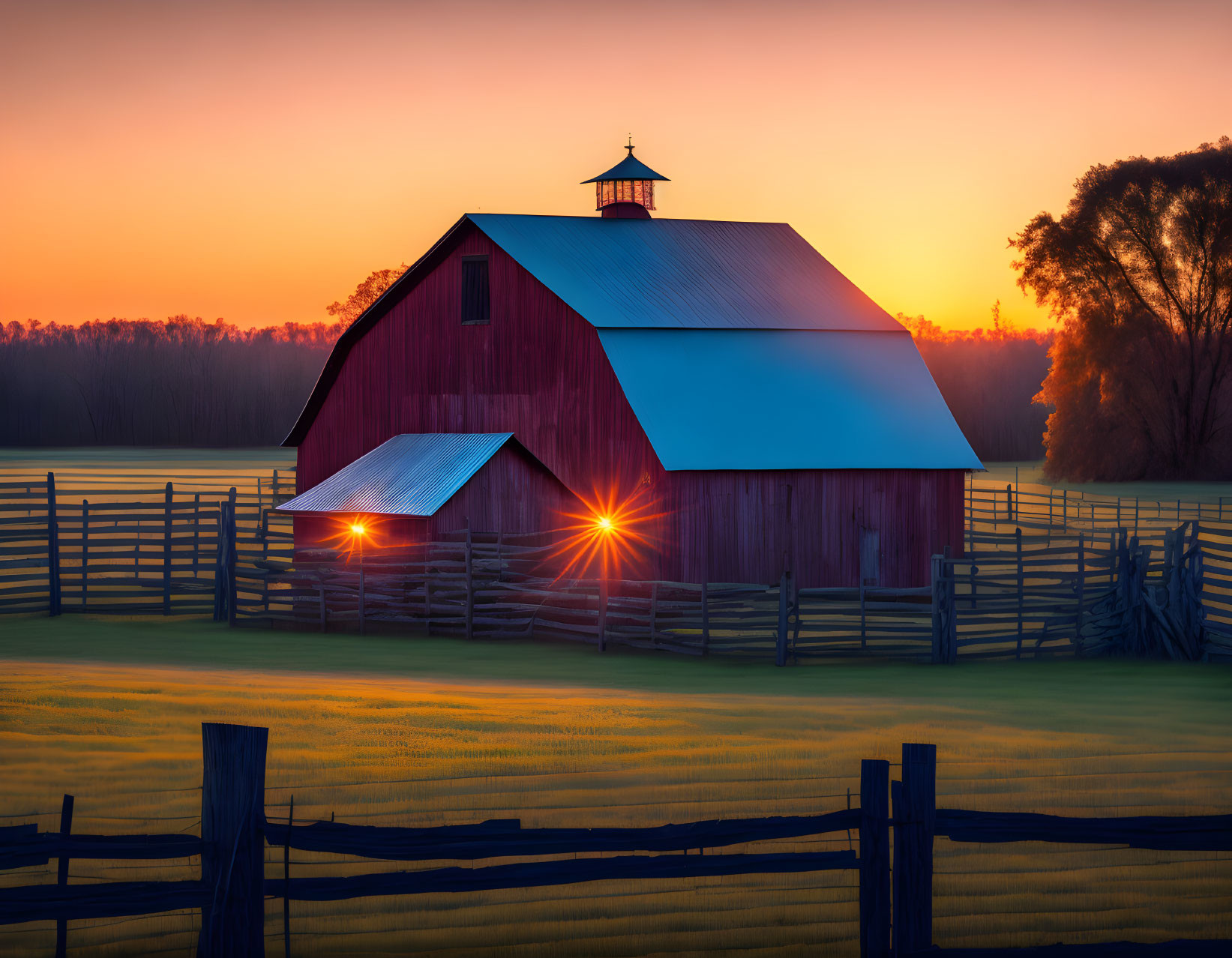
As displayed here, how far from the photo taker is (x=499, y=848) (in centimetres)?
689

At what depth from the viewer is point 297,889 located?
6.88m

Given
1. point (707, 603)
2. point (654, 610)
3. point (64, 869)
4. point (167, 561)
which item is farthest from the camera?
point (167, 561)

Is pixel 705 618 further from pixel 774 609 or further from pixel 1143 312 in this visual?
pixel 1143 312

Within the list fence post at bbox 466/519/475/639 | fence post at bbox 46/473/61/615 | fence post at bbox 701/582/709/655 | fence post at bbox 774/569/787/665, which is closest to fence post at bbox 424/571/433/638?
fence post at bbox 466/519/475/639

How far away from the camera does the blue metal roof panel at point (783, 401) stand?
33438 millimetres

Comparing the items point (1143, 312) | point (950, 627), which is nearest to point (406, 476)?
point (950, 627)

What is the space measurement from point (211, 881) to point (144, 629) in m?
22.1

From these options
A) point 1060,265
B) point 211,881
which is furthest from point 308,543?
point 1060,265

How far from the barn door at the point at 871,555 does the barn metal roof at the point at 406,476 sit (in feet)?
29.1

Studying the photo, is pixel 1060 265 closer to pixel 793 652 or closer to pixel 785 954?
pixel 793 652

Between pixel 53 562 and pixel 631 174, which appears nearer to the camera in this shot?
pixel 53 562

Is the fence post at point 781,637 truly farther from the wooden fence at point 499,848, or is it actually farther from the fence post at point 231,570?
the wooden fence at point 499,848

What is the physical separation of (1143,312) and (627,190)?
1568 inches

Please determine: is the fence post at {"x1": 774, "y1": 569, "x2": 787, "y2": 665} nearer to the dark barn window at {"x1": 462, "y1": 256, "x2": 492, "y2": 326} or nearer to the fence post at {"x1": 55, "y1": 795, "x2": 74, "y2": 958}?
the fence post at {"x1": 55, "y1": 795, "x2": 74, "y2": 958}
